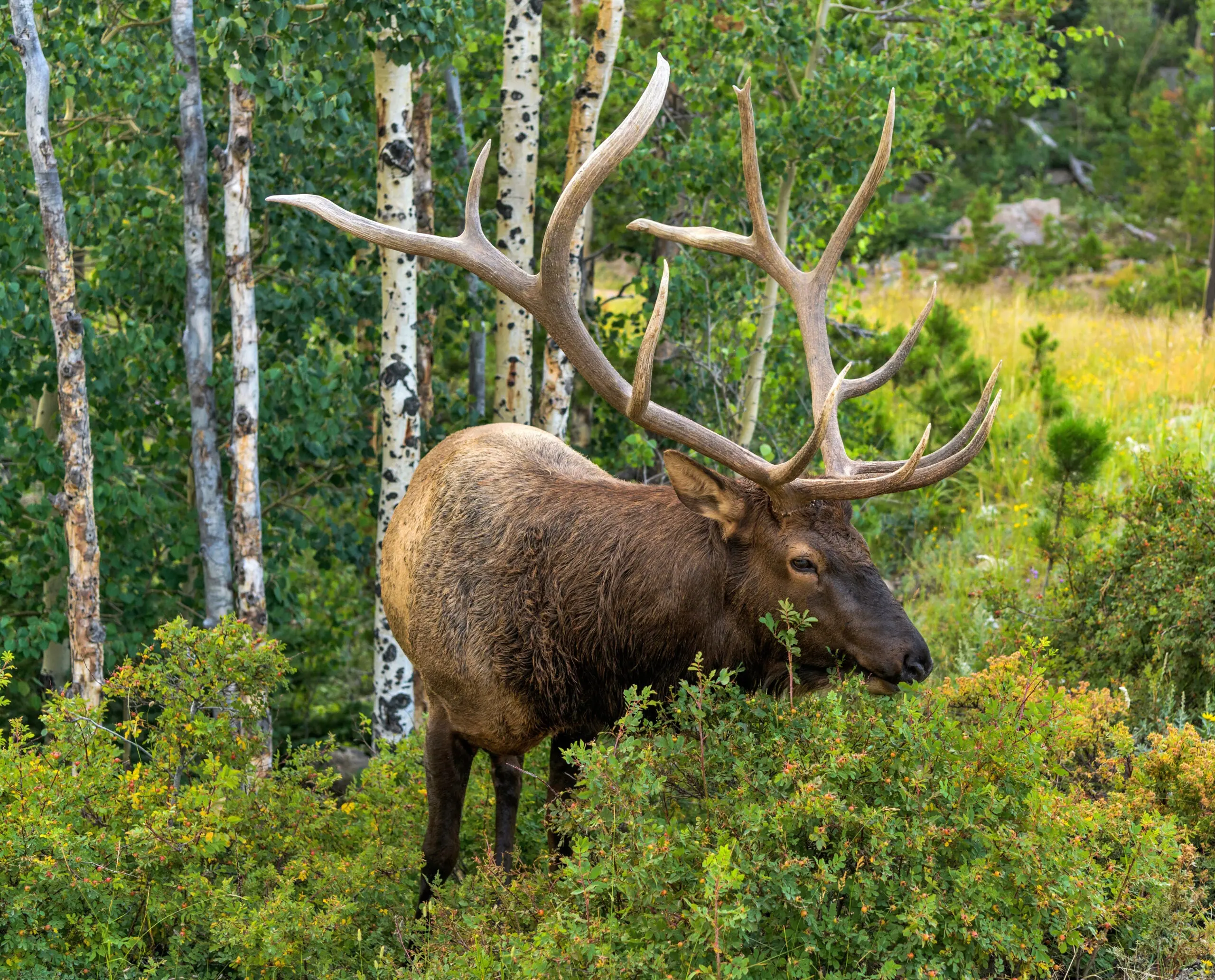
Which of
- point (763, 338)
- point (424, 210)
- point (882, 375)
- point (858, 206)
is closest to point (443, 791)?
point (882, 375)

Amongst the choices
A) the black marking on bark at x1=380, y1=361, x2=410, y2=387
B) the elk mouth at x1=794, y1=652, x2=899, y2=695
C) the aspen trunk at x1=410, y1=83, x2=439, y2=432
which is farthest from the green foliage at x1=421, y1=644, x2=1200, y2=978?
the aspen trunk at x1=410, y1=83, x2=439, y2=432

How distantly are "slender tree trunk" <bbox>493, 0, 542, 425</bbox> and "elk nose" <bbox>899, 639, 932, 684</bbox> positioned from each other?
3678 mm

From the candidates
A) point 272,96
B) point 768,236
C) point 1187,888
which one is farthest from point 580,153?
point 1187,888

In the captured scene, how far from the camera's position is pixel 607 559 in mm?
3885

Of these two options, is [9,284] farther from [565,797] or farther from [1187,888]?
[1187,888]

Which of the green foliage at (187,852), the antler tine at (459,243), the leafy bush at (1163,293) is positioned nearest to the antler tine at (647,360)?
the antler tine at (459,243)

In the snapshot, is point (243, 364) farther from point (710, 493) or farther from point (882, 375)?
point (882, 375)

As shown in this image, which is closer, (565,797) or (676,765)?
(676,765)

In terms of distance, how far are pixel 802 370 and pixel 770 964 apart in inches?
248

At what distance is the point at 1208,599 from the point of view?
4828 mm

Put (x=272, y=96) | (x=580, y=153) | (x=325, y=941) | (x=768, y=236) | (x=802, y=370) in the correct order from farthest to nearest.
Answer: (x=802, y=370) < (x=580, y=153) < (x=272, y=96) < (x=768, y=236) < (x=325, y=941)

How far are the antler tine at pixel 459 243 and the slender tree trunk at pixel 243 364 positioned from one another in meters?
1.90

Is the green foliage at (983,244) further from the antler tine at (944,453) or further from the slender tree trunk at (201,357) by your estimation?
the antler tine at (944,453)

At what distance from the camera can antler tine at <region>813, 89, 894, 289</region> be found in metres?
3.94
